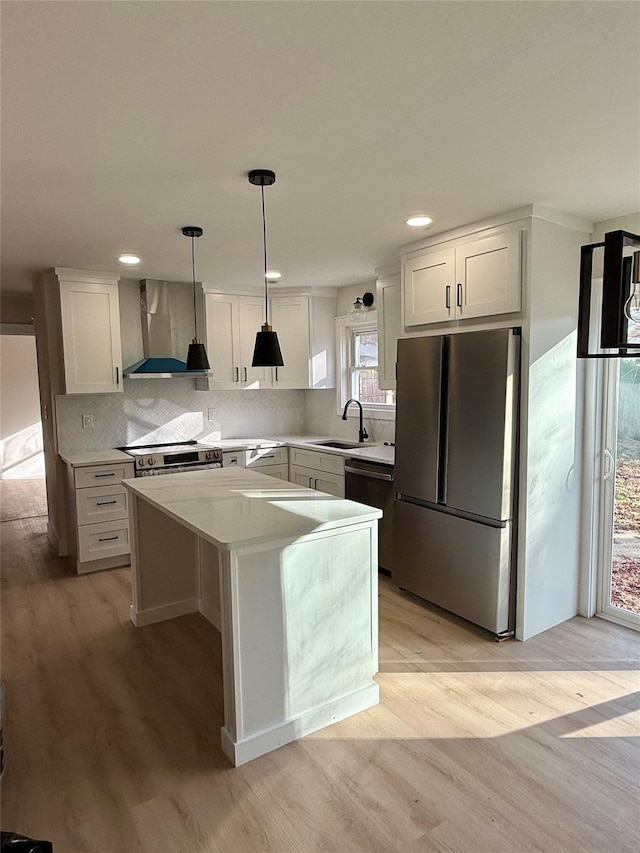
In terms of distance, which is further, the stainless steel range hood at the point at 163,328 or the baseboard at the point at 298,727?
the stainless steel range hood at the point at 163,328

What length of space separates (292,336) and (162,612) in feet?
9.68

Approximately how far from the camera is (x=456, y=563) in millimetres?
3295

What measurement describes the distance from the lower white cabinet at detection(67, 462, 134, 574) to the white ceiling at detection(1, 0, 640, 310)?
1.88 m

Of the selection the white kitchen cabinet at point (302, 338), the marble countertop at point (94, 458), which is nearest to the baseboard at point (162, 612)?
the marble countertop at point (94, 458)

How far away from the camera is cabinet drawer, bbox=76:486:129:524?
4.25 meters

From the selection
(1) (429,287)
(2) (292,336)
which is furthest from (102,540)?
(1) (429,287)

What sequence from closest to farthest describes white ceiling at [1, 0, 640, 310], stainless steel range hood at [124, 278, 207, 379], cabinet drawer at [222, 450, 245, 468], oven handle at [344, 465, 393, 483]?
white ceiling at [1, 0, 640, 310] < oven handle at [344, 465, 393, 483] < stainless steel range hood at [124, 278, 207, 379] < cabinet drawer at [222, 450, 245, 468]

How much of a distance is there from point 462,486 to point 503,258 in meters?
1.31

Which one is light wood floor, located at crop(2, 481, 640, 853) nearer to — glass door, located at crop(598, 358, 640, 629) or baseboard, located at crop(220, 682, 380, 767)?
baseboard, located at crop(220, 682, 380, 767)

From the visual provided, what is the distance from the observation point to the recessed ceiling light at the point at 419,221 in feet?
10.1

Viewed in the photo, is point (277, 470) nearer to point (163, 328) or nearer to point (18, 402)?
point (163, 328)

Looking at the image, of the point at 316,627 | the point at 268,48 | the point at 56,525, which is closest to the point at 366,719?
the point at 316,627

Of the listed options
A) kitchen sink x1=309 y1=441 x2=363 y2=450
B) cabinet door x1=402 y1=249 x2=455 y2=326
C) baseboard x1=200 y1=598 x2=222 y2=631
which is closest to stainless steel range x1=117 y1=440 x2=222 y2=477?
kitchen sink x1=309 y1=441 x2=363 y2=450

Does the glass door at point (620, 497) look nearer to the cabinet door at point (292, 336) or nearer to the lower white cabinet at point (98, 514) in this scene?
the cabinet door at point (292, 336)
